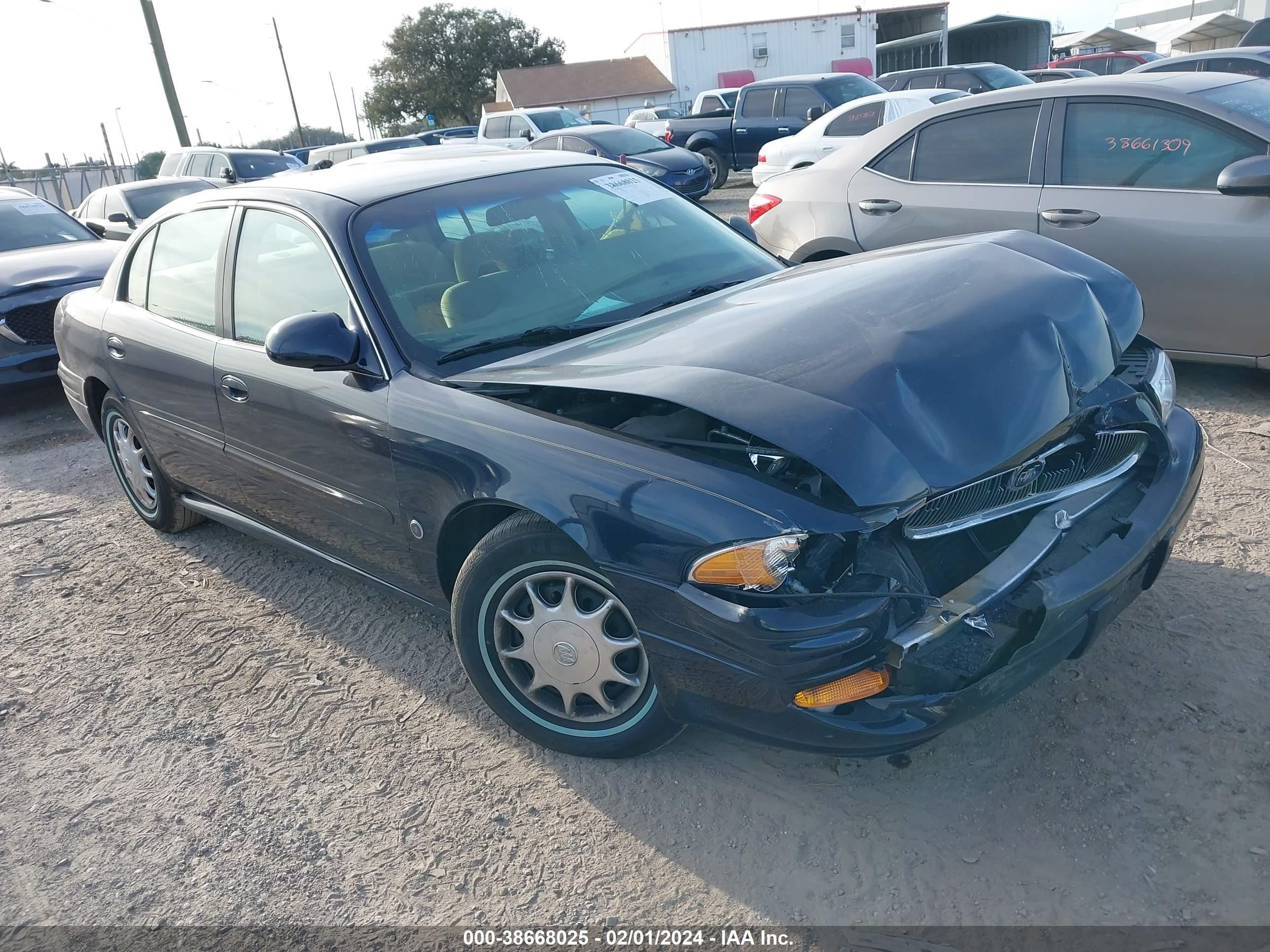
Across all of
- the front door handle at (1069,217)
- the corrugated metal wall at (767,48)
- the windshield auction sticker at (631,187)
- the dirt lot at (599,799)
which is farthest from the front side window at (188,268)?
the corrugated metal wall at (767,48)

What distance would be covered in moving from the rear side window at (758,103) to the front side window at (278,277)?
47.8ft

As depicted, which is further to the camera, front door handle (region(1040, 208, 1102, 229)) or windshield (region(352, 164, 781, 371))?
front door handle (region(1040, 208, 1102, 229))

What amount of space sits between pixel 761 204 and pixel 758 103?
37.7 ft

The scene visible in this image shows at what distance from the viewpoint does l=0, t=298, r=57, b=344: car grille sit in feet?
22.8

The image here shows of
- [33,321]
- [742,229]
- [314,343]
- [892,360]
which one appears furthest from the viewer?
[33,321]

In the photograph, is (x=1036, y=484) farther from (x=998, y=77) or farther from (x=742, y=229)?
(x=998, y=77)

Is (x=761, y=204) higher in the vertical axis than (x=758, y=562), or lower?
higher

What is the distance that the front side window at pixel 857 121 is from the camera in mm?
11812

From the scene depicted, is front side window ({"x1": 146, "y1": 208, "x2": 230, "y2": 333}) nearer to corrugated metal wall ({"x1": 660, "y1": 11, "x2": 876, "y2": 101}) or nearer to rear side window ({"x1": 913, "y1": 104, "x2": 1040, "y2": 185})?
rear side window ({"x1": 913, "y1": 104, "x2": 1040, "y2": 185})

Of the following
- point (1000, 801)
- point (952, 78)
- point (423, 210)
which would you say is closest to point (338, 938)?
point (1000, 801)

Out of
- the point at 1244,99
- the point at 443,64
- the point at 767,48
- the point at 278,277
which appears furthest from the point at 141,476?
the point at 443,64

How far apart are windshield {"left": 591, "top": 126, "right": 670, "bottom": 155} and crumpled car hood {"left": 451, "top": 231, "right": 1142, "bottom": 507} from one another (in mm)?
13027

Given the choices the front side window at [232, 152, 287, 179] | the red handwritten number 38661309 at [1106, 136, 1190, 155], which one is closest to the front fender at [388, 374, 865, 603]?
the red handwritten number 38661309 at [1106, 136, 1190, 155]

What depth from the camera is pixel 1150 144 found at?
15.7 feet
